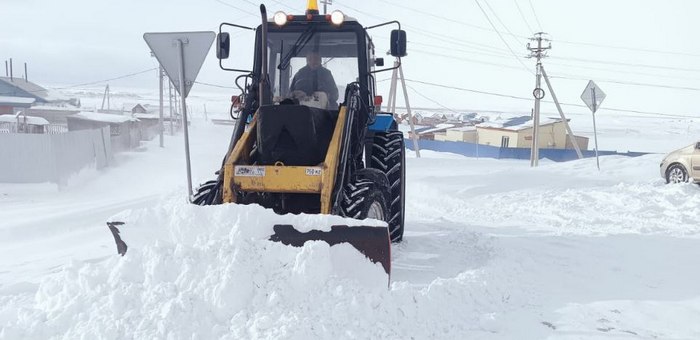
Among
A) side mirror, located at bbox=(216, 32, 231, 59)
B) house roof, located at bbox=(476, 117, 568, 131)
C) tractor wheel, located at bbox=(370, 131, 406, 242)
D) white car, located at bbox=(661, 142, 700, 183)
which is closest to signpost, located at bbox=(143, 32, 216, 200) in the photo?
side mirror, located at bbox=(216, 32, 231, 59)

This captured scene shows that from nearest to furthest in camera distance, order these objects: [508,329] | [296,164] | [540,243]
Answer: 1. [508,329]
2. [296,164]
3. [540,243]

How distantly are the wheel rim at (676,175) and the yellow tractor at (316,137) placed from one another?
371 inches

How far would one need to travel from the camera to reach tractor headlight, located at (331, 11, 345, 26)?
6.11 metres

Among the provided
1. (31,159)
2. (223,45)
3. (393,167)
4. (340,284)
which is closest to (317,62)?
(223,45)

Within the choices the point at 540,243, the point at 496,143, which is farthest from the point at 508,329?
the point at 496,143

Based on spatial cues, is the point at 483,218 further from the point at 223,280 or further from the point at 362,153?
the point at 223,280

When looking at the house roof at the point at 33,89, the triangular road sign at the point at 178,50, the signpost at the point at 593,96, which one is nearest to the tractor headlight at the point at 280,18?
the triangular road sign at the point at 178,50

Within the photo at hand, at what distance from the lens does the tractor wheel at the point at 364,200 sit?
5121 mm

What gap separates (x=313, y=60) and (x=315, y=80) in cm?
25

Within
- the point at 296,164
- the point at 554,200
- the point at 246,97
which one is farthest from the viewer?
the point at 554,200

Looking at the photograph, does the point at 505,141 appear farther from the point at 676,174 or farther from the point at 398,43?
the point at 398,43

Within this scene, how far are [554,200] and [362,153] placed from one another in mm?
6639

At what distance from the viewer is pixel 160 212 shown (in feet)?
15.0

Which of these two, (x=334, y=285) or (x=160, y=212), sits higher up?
(x=160, y=212)
